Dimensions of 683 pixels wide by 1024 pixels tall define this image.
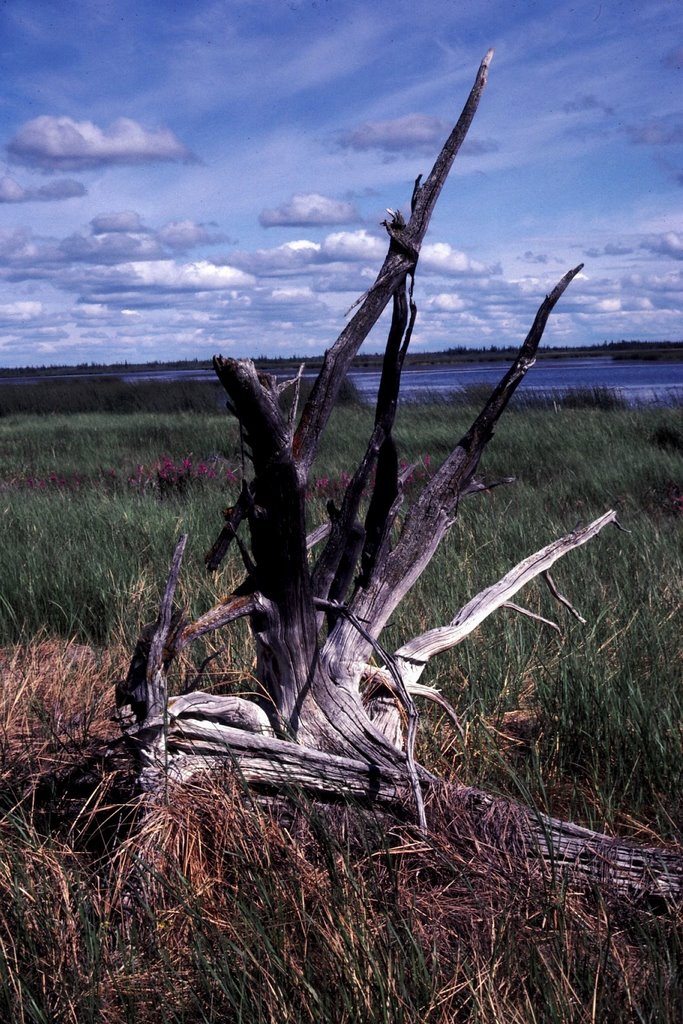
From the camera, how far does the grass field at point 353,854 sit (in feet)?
6.30

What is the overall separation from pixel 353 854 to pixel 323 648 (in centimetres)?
58

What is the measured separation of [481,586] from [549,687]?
1547mm

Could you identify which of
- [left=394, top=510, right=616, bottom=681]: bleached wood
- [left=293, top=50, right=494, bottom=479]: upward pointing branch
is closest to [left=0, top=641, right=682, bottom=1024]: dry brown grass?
[left=394, top=510, right=616, bottom=681]: bleached wood

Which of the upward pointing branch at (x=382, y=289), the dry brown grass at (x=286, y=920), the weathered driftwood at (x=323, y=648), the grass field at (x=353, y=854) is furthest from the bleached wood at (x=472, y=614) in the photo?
the upward pointing branch at (x=382, y=289)

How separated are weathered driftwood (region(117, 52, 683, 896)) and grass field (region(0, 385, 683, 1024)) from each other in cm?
10

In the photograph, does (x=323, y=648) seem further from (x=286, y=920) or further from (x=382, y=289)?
(x=382, y=289)

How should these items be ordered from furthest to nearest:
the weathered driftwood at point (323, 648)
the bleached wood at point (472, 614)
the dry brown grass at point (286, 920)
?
the bleached wood at point (472, 614) → the weathered driftwood at point (323, 648) → the dry brown grass at point (286, 920)

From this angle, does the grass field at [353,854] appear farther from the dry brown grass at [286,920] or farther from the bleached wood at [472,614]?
the bleached wood at [472,614]

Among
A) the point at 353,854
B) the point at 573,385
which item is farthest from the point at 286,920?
the point at 573,385

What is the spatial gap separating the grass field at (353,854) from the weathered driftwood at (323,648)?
0.10m

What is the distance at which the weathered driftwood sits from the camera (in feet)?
7.39

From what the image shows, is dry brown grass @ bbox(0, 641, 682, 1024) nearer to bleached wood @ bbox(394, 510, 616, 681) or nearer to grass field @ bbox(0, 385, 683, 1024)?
grass field @ bbox(0, 385, 683, 1024)

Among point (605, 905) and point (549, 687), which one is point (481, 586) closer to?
point (549, 687)

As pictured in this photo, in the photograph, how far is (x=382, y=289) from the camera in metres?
2.37
